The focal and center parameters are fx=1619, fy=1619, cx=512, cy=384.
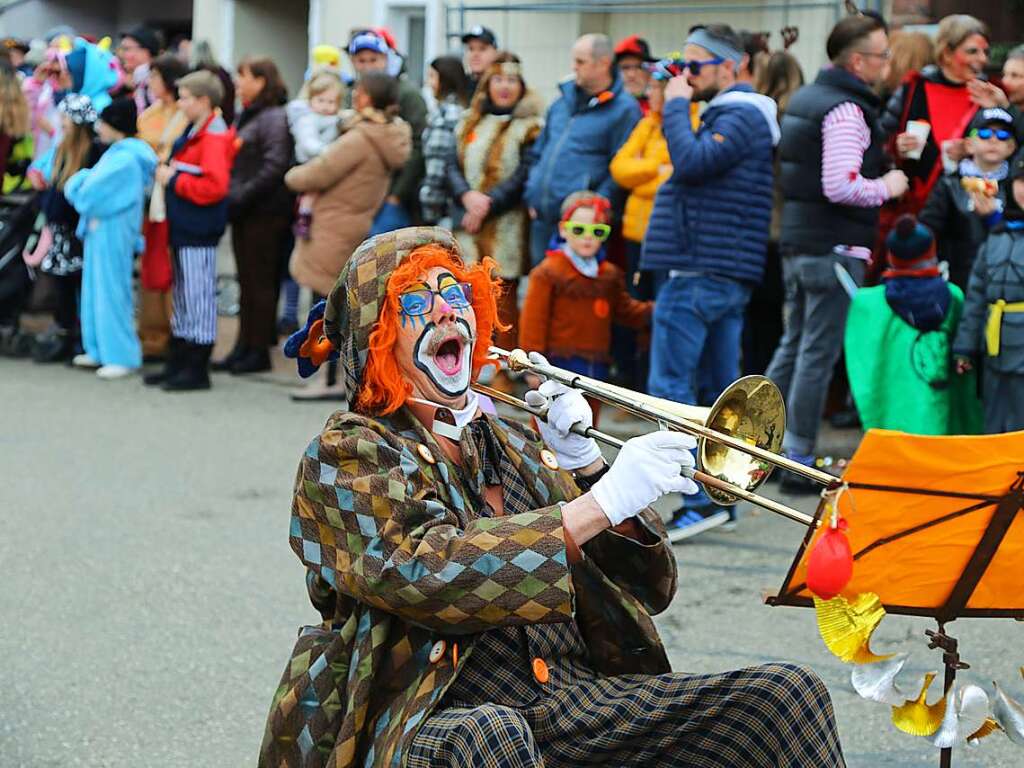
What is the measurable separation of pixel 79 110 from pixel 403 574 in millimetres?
7082

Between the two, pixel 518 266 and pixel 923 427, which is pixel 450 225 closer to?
pixel 518 266

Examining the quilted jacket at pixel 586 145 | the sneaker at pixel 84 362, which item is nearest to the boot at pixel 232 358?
the sneaker at pixel 84 362

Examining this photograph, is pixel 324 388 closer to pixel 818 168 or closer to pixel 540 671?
pixel 818 168

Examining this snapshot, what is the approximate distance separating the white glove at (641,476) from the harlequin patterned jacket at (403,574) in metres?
0.10

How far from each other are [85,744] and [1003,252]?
3.77 metres

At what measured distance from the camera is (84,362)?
966cm

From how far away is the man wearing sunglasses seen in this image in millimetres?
6430

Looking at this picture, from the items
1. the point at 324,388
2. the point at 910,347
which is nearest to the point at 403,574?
the point at 910,347

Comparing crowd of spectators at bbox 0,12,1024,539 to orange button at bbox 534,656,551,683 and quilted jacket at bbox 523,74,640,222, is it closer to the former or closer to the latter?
quilted jacket at bbox 523,74,640,222

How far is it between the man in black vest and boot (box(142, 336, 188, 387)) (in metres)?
3.73

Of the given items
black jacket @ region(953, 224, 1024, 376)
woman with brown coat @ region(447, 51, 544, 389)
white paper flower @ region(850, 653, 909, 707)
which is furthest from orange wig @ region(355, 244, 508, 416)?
woman with brown coat @ region(447, 51, 544, 389)

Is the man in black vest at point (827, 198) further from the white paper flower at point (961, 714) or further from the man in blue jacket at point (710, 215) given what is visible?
the white paper flower at point (961, 714)

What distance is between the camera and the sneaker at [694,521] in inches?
235

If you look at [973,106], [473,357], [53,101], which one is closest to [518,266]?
[973,106]
